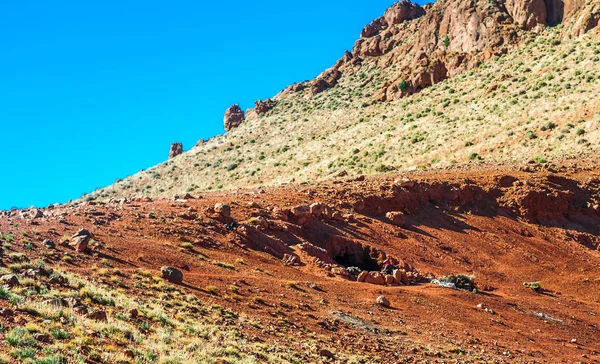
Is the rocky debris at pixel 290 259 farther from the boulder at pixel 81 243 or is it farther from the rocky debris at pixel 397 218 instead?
the rocky debris at pixel 397 218

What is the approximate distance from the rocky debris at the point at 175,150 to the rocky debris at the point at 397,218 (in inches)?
2336

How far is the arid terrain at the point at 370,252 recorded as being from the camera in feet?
38.5

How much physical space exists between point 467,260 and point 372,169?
1939 cm

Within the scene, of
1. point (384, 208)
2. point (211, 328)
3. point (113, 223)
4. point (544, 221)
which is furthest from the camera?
point (544, 221)

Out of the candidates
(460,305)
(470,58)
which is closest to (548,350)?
(460,305)

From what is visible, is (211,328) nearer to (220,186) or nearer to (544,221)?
(544,221)

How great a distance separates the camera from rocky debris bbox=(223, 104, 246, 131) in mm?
84375

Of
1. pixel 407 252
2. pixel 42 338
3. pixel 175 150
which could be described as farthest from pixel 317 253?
pixel 175 150

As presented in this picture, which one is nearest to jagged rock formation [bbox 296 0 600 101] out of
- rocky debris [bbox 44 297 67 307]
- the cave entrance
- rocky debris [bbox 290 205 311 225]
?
the cave entrance

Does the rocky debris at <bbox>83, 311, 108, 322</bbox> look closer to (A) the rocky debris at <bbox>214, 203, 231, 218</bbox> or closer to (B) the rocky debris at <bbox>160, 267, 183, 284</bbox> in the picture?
(B) the rocky debris at <bbox>160, 267, 183, 284</bbox>

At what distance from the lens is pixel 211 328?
1229 cm

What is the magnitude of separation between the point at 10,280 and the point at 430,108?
46.7 m

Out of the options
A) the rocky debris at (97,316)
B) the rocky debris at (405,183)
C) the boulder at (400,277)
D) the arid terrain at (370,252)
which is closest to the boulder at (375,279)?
the arid terrain at (370,252)

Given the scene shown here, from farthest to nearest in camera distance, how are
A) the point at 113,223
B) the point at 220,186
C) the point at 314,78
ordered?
the point at 314,78, the point at 220,186, the point at 113,223
